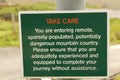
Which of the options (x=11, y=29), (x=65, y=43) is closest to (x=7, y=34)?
(x=11, y=29)

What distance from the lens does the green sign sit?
1010 millimetres

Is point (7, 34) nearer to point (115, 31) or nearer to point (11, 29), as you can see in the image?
point (11, 29)

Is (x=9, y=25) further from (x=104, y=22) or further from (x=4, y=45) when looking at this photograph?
(x=104, y=22)

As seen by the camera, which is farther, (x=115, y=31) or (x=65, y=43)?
(x=115, y=31)

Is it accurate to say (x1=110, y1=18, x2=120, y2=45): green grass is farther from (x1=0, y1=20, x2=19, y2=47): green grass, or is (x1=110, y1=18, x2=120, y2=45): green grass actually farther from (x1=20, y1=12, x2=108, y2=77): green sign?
(x1=20, y1=12, x2=108, y2=77): green sign

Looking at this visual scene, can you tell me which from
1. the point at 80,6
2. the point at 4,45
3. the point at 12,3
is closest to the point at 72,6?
the point at 80,6

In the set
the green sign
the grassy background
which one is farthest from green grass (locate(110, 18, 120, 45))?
the green sign

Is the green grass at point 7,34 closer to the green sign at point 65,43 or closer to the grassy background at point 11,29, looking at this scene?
the grassy background at point 11,29

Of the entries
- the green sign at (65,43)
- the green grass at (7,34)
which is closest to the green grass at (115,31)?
the green grass at (7,34)

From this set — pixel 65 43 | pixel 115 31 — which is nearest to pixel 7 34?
pixel 115 31

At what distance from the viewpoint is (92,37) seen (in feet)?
3.34

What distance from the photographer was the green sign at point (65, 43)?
1010 mm

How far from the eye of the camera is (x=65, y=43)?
1.03 meters

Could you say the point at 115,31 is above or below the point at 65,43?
above
